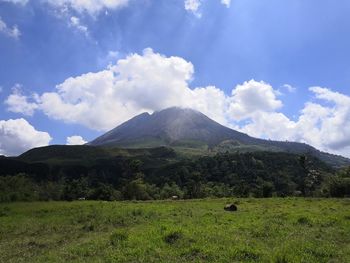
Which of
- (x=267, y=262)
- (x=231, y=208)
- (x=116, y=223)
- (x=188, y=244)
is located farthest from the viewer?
(x=231, y=208)

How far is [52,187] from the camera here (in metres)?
140

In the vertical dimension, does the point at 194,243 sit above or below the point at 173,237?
below

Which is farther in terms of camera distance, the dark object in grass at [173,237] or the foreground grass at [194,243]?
the dark object in grass at [173,237]

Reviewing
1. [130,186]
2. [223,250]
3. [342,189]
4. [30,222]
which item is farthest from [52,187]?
[223,250]

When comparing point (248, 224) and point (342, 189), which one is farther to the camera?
point (342, 189)

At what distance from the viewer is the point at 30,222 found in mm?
39281

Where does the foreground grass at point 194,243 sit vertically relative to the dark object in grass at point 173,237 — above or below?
below

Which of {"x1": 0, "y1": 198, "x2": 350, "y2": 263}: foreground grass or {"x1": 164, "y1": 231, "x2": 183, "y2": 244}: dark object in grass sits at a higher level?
{"x1": 164, "y1": 231, "x2": 183, "y2": 244}: dark object in grass

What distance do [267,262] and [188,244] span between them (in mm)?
5147

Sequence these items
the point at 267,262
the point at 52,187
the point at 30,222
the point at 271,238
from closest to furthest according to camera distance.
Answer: the point at 267,262 < the point at 271,238 < the point at 30,222 < the point at 52,187

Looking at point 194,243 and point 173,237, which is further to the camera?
point 173,237

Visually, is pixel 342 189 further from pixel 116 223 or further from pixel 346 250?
pixel 346 250

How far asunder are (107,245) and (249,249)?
7.76 metres

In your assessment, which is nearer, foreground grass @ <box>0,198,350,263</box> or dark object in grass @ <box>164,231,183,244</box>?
foreground grass @ <box>0,198,350,263</box>
